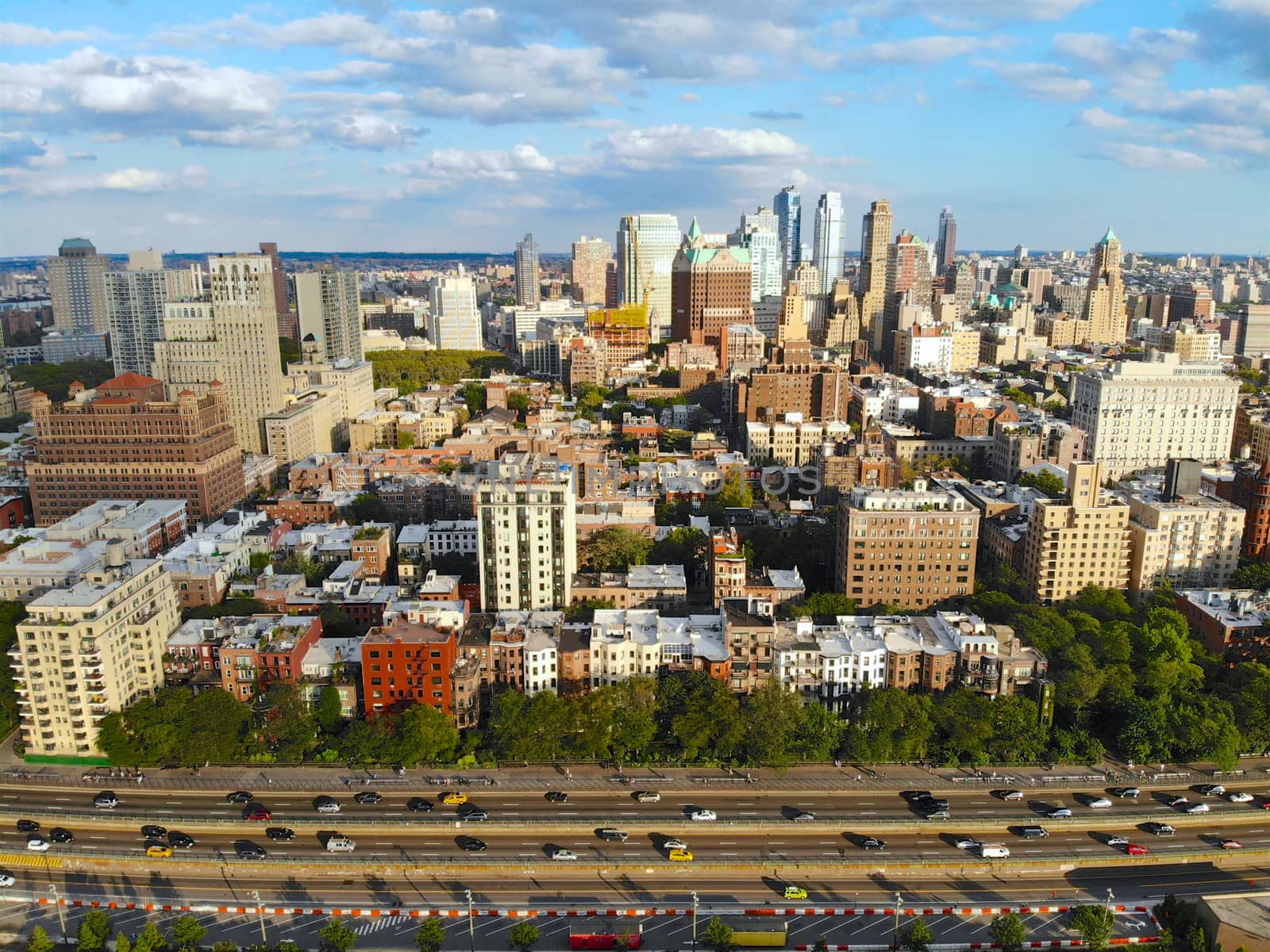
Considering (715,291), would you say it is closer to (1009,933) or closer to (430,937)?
(1009,933)

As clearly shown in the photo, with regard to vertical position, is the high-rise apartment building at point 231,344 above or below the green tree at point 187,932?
above

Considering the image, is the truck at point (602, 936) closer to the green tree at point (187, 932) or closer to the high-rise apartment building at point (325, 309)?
the green tree at point (187, 932)

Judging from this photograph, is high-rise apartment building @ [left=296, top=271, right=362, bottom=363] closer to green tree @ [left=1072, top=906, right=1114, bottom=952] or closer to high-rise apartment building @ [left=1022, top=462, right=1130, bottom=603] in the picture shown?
high-rise apartment building @ [left=1022, top=462, right=1130, bottom=603]

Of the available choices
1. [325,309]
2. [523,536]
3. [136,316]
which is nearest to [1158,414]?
[523,536]

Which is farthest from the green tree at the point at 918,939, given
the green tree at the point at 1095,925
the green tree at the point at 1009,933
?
the green tree at the point at 1095,925

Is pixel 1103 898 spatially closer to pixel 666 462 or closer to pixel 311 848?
pixel 311 848
